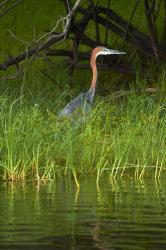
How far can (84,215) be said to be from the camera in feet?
24.7

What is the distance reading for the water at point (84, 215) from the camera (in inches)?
255

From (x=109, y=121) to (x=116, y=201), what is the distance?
2.78m

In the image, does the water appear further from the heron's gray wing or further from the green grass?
the heron's gray wing

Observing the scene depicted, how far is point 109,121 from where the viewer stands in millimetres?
10930

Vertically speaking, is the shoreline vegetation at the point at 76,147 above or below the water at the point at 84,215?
above

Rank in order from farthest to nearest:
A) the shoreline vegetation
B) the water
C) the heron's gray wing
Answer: the heron's gray wing → the shoreline vegetation → the water

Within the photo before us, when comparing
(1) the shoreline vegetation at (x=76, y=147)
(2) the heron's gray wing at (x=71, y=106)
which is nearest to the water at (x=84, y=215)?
(1) the shoreline vegetation at (x=76, y=147)

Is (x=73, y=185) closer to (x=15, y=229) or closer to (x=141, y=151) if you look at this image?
(x=141, y=151)

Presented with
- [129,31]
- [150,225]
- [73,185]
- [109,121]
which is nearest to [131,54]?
[129,31]

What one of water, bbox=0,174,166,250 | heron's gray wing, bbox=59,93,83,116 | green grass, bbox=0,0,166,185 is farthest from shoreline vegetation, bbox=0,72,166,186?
heron's gray wing, bbox=59,93,83,116

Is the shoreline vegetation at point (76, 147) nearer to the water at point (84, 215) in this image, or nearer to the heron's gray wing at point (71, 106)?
the water at point (84, 215)

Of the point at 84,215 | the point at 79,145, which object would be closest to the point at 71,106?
the point at 79,145

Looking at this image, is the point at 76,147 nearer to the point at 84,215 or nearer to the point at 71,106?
the point at 71,106

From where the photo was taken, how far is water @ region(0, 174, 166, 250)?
648 cm
